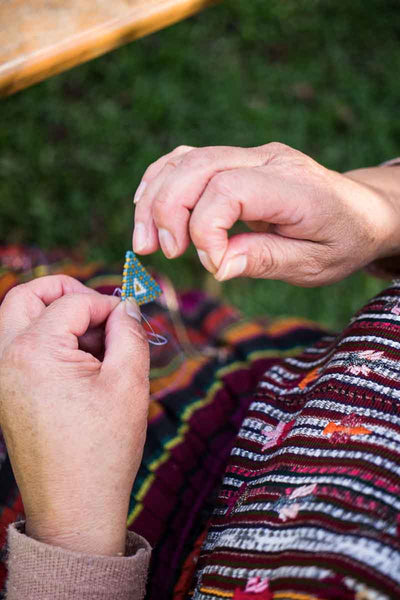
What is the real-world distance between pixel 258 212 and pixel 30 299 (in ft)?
1.41

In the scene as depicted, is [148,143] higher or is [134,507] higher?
[148,143]

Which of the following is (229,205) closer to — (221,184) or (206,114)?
(221,184)

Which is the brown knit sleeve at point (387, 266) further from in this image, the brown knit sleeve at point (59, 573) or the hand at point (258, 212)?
the brown knit sleeve at point (59, 573)

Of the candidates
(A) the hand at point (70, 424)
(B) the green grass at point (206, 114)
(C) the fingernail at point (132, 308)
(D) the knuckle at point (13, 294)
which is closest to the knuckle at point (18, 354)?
(A) the hand at point (70, 424)

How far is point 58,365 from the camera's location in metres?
0.91

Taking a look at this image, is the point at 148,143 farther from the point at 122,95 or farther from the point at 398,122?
the point at 398,122

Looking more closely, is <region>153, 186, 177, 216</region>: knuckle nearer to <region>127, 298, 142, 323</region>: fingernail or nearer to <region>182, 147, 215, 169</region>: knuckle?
<region>182, 147, 215, 169</region>: knuckle

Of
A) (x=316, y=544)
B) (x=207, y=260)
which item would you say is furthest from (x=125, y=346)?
(x=316, y=544)

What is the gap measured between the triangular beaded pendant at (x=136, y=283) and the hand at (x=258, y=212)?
0.11 m

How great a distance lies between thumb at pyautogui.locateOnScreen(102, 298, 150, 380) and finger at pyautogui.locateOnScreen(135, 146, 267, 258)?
15cm

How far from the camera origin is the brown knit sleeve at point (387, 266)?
1329 millimetres

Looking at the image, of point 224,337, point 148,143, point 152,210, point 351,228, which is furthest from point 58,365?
point 148,143

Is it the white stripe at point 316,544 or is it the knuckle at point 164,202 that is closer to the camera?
the white stripe at point 316,544

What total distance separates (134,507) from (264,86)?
1944 millimetres
